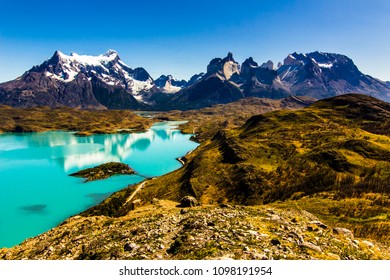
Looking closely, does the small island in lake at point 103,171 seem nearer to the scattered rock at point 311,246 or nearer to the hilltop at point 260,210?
the hilltop at point 260,210

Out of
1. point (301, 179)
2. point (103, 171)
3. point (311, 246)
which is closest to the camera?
point (311, 246)

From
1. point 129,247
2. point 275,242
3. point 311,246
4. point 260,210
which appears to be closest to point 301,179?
point 260,210

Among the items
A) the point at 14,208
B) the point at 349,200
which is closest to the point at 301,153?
the point at 349,200

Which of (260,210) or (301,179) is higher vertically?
(260,210)

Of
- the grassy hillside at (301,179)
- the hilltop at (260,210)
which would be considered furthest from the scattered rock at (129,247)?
the grassy hillside at (301,179)

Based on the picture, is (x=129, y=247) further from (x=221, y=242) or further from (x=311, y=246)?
(x=311, y=246)

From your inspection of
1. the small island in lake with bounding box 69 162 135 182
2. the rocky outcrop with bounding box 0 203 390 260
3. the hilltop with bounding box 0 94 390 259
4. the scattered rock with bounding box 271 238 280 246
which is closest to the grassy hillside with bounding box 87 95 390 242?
the hilltop with bounding box 0 94 390 259

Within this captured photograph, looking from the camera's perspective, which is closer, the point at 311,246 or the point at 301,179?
the point at 311,246

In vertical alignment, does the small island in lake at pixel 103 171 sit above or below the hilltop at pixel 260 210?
below
